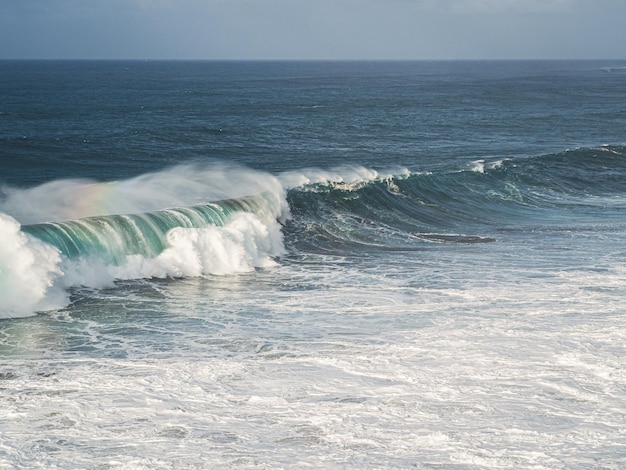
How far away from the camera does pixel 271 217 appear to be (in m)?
23.7

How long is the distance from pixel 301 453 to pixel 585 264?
1103cm

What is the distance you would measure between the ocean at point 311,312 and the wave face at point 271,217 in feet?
0.25

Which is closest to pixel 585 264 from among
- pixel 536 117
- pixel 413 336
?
pixel 413 336

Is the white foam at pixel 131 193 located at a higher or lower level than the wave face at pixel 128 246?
higher

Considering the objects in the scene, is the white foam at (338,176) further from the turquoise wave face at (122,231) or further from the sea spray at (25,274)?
the sea spray at (25,274)

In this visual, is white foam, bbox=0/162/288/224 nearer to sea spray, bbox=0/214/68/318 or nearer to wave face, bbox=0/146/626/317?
wave face, bbox=0/146/626/317

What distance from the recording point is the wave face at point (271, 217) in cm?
1752

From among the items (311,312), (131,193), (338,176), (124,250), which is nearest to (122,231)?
(124,250)

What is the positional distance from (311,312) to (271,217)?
28.6ft

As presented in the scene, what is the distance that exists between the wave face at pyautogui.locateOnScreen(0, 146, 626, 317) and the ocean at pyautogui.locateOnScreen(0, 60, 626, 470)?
0.08 metres

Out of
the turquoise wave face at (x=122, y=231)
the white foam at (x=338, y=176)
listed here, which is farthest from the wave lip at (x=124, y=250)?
the white foam at (x=338, y=176)

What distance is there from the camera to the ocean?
9.77m

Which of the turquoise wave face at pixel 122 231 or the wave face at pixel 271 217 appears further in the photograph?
the turquoise wave face at pixel 122 231

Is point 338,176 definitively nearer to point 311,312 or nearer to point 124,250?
point 124,250
